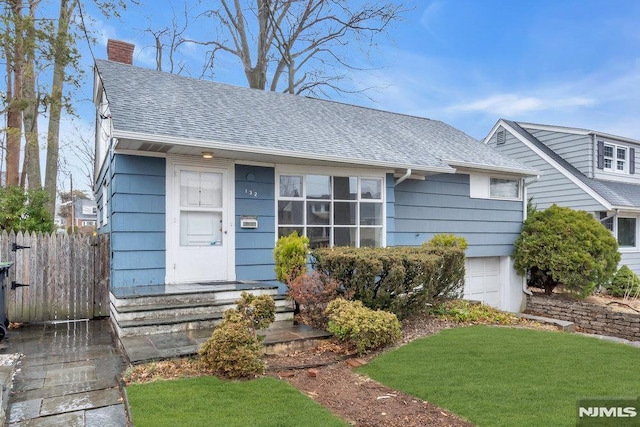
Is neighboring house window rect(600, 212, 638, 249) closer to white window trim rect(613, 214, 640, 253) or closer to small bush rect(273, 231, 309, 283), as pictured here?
white window trim rect(613, 214, 640, 253)

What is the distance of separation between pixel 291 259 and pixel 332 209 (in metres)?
2.30

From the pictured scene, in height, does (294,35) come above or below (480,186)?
above

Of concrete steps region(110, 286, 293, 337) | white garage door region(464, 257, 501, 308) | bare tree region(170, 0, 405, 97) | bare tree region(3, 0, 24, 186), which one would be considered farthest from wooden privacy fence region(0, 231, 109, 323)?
bare tree region(170, 0, 405, 97)

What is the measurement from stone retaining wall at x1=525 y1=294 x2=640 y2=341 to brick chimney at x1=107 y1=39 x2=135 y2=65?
1175 cm

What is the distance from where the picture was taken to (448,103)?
746 inches

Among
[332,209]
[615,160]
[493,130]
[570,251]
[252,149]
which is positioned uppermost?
[493,130]

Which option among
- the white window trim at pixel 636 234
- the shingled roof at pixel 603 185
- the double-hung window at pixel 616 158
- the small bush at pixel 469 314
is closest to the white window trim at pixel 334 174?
the small bush at pixel 469 314

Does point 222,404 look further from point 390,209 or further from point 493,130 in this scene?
point 493,130

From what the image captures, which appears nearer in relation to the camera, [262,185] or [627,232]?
[262,185]

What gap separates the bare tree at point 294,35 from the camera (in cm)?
1698

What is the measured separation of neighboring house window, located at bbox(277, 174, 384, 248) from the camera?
7957 mm

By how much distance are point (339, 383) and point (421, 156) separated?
6360 mm

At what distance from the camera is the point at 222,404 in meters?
3.43

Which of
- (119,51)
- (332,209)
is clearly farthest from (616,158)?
(119,51)
